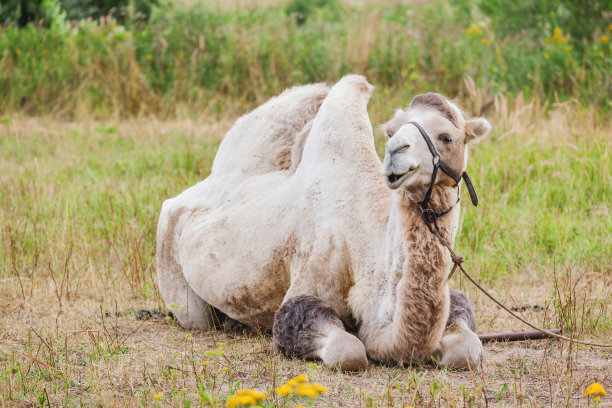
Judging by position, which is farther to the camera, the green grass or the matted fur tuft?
the green grass

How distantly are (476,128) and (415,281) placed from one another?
847mm

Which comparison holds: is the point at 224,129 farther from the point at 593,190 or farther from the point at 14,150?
the point at 593,190

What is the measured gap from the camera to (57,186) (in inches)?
366

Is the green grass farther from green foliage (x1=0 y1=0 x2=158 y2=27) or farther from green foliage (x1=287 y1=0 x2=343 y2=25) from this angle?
green foliage (x1=287 y1=0 x2=343 y2=25)

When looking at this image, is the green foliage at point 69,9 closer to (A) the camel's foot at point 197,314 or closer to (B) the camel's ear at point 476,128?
(A) the camel's foot at point 197,314

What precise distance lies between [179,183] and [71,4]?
392 inches

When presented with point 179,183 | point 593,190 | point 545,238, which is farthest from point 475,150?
point 179,183

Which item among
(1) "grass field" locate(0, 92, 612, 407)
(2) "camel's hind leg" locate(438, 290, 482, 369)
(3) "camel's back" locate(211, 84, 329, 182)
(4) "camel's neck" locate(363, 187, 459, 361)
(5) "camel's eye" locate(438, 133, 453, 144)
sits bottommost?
(1) "grass field" locate(0, 92, 612, 407)

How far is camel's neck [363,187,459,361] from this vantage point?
420cm

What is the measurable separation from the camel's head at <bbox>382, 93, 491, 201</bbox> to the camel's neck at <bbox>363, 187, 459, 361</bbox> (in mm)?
112

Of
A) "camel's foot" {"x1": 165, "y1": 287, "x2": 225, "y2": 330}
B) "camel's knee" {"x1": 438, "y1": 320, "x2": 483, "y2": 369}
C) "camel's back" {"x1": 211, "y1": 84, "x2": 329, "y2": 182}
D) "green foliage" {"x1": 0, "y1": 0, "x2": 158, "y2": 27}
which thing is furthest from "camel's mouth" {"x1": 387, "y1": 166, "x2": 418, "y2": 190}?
"green foliage" {"x1": 0, "y1": 0, "x2": 158, "y2": 27}

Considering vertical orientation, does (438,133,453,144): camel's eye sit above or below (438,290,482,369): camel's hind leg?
above

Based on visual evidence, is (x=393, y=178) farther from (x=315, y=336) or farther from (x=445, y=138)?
(x=315, y=336)

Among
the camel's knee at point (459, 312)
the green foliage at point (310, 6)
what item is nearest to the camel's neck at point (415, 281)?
the camel's knee at point (459, 312)
